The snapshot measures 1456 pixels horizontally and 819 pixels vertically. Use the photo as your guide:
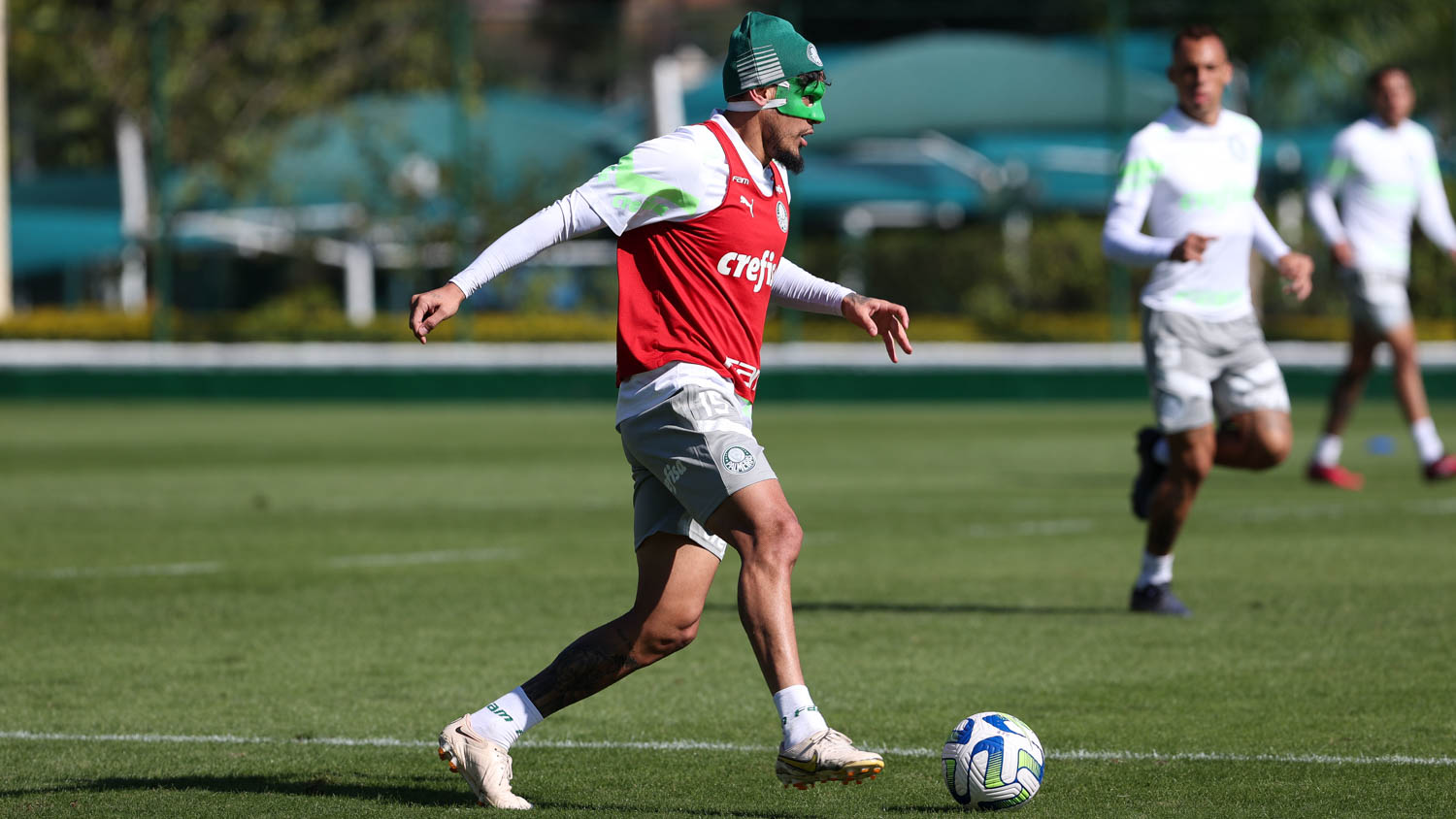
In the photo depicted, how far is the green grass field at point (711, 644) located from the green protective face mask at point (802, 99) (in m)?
1.76

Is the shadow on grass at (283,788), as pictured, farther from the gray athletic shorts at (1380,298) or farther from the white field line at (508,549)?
the gray athletic shorts at (1380,298)

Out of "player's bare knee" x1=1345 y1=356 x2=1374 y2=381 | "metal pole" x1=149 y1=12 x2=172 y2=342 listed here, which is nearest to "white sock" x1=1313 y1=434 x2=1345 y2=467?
"player's bare knee" x1=1345 y1=356 x2=1374 y2=381

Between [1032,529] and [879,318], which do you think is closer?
[879,318]

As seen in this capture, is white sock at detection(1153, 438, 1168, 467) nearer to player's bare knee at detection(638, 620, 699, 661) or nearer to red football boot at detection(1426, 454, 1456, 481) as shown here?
player's bare knee at detection(638, 620, 699, 661)

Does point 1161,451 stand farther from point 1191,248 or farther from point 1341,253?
point 1341,253

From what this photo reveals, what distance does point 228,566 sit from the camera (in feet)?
35.8

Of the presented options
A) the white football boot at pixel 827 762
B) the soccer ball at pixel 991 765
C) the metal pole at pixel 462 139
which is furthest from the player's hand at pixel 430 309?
the metal pole at pixel 462 139

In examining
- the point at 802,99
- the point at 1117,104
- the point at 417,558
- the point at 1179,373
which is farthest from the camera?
the point at 1117,104

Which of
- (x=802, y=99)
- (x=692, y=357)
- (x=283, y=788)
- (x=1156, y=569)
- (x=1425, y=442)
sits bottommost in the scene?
(x=1425, y=442)

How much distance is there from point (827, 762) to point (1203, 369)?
4.34 m

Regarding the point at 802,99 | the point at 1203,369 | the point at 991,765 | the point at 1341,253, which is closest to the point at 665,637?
the point at 991,765

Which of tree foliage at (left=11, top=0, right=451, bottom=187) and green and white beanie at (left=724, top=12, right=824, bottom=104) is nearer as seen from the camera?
green and white beanie at (left=724, top=12, right=824, bottom=104)

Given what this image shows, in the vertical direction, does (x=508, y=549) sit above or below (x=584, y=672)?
below

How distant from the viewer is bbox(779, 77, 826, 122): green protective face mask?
566 cm
